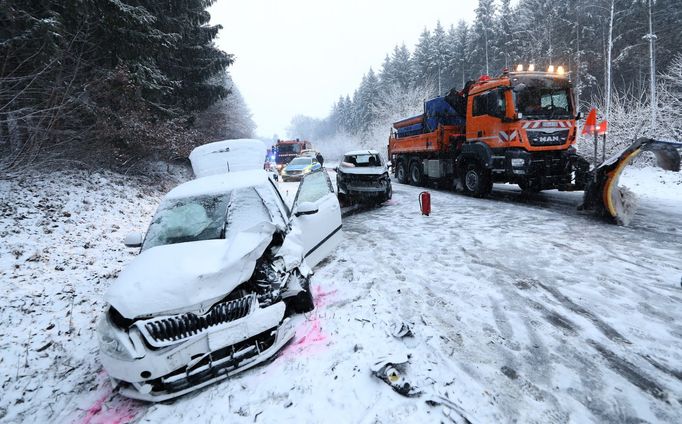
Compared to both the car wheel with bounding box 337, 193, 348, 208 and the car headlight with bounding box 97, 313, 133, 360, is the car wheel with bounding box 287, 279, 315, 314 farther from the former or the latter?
the car wheel with bounding box 337, 193, 348, 208

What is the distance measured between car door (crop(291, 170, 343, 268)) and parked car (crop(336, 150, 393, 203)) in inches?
147

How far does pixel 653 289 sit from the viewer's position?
163 inches

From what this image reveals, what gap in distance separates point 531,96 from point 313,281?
27.1 ft

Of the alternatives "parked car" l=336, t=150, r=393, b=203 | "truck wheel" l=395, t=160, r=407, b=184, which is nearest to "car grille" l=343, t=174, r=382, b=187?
"parked car" l=336, t=150, r=393, b=203

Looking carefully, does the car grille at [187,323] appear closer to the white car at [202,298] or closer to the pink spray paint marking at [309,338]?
the white car at [202,298]

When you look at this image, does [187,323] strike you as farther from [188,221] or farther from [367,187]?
[367,187]

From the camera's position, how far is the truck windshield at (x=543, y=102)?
9023 millimetres

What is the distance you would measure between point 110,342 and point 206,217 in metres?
1.68

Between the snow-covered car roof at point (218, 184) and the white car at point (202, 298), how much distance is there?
0.53ft

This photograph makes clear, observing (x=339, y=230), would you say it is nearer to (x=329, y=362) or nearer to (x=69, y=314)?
(x=329, y=362)

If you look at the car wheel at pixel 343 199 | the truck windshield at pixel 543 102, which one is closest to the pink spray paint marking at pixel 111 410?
the car wheel at pixel 343 199

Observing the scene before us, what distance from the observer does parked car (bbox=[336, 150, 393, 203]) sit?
1048 centimetres

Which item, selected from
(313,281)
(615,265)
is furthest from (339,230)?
(615,265)

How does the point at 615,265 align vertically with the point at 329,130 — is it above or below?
below
